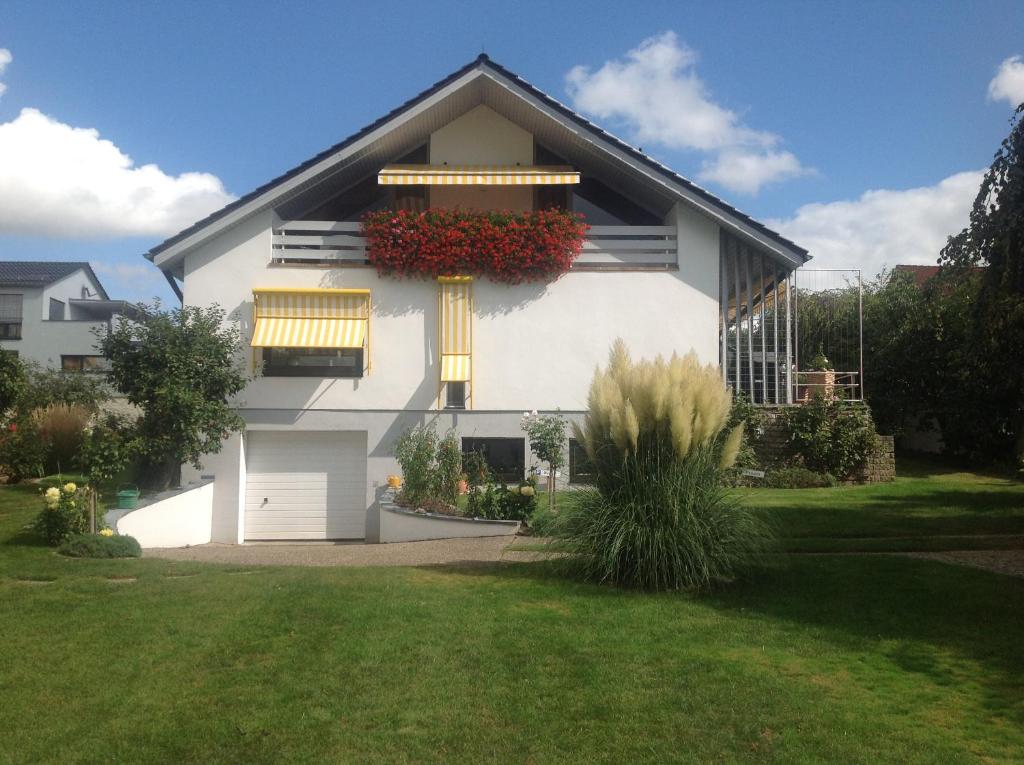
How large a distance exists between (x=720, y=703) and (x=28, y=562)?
9.34m

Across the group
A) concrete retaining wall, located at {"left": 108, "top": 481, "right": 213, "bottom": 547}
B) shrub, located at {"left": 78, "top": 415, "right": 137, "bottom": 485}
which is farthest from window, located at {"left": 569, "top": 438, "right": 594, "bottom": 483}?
shrub, located at {"left": 78, "top": 415, "right": 137, "bottom": 485}

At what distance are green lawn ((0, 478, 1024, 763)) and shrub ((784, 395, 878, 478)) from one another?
9.78 metres

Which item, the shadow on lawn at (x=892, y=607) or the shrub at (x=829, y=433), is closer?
the shadow on lawn at (x=892, y=607)

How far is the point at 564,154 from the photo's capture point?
65.5 ft

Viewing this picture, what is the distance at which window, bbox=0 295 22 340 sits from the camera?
1984 inches

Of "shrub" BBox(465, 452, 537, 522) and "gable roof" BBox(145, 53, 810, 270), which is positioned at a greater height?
"gable roof" BBox(145, 53, 810, 270)

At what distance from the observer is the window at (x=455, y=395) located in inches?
751

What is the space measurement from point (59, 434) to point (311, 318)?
8477 mm

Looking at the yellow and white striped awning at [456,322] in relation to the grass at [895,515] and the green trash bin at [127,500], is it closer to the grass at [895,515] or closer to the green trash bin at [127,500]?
the grass at [895,515]

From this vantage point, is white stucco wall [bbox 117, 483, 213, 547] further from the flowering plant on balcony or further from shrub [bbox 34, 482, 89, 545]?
the flowering plant on balcony

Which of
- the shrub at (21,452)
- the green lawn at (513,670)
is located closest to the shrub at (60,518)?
the green lawn at (513,670)

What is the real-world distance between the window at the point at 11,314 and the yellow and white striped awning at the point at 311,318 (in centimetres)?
3901

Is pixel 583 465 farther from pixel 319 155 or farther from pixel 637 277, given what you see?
pixel 319 155

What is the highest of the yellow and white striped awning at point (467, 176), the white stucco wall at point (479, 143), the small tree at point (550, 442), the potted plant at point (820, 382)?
the white stucco wall at point (479, 143)
